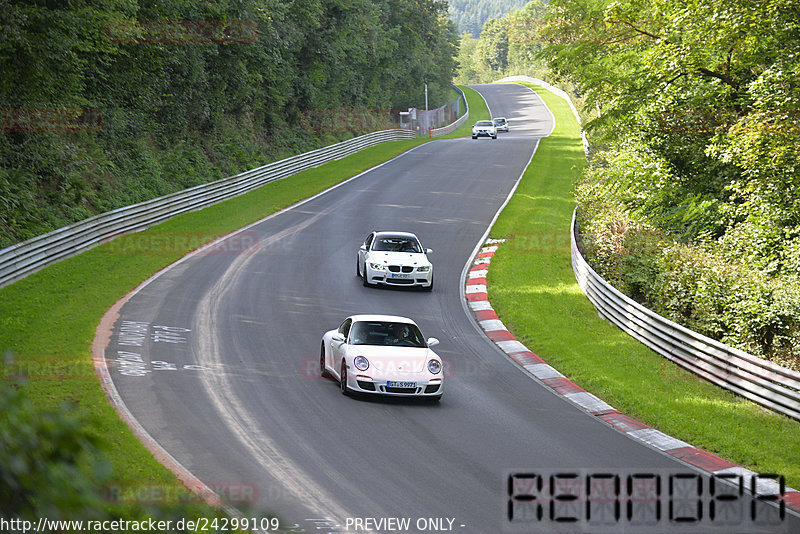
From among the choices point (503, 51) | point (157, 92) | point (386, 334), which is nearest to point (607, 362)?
point (386, 334)

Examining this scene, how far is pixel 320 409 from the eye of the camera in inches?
476

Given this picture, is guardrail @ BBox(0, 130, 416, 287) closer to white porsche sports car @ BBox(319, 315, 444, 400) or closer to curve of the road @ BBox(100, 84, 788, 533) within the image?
curve of the road @ BBox(100, 84, 788, 533)

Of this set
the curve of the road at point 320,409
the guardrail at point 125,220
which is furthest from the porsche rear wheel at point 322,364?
the guardrail at point 125,220

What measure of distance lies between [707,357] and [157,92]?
27214 millimetres

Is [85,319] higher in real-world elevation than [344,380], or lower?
lower

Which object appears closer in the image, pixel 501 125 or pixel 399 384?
pixel 399 384

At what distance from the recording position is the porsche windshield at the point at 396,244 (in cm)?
2236

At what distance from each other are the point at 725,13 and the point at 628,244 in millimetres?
6873

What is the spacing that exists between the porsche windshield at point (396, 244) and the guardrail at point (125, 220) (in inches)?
357

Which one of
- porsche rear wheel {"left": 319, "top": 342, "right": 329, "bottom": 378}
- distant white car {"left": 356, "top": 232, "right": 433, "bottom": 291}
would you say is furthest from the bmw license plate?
distant white car {"left": 356, "top": 232, "right": 433, "bottom": 291}

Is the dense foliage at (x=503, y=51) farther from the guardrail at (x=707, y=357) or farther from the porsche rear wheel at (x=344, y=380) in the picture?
the porsche rear wheel at (x=344, y=380)

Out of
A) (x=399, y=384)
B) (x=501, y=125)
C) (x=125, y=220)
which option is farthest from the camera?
(x=501, y=125)

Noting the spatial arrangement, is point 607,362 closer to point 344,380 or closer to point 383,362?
point 383,362

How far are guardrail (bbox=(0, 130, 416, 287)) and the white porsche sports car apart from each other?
10756 mm
